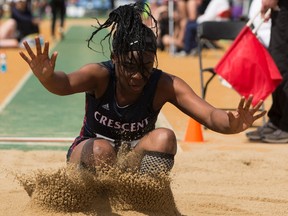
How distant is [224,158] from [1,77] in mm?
8393

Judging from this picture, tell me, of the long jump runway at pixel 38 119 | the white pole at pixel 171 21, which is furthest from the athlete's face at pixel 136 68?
the white pole at pixel 171 21

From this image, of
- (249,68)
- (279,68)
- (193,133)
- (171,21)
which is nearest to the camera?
(193,133)

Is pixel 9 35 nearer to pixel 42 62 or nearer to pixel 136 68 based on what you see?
pixel 136 68

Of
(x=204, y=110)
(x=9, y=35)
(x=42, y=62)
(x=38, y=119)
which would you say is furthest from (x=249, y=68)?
(x=9, y=35)

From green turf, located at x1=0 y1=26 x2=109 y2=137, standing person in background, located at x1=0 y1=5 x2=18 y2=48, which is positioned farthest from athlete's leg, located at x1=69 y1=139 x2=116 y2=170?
standing person in background, located at x1=0 y1=5 x2=18 y2=48

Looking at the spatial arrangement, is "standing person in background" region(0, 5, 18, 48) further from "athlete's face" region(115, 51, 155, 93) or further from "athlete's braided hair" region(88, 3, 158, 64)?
"athlete's face" region(115, 51, 155, 93)

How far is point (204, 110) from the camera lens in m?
4.86

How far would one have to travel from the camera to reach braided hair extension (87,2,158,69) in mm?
4793

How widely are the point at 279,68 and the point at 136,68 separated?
13.8ft

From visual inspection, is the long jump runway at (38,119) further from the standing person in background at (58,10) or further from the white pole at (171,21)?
the standing person in background at (58,10)

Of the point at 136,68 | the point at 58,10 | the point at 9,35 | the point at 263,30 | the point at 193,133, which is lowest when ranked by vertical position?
the point at 58,10

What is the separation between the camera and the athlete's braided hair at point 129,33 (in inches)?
189

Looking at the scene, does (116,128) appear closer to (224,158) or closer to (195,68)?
(224,158)

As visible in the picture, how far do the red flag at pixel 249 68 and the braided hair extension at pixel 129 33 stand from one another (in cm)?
364
